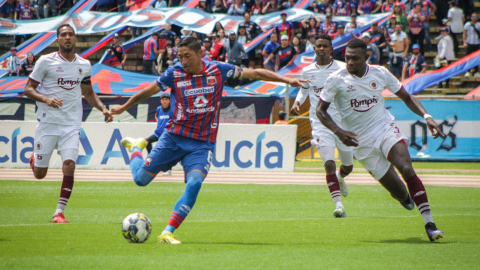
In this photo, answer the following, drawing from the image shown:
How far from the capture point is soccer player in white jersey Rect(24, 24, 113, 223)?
28.5 feet

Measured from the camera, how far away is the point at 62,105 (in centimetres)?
860

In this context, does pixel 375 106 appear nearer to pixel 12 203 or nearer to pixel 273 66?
pixel 12 203

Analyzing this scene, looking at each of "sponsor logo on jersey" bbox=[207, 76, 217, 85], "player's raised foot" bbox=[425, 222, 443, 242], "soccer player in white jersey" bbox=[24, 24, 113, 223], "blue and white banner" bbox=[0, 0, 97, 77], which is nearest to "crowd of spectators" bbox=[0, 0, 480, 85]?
"blue and white banner" bbox=[0, 0, 97, 77]

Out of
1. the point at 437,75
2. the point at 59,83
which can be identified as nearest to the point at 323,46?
the point at 59,83

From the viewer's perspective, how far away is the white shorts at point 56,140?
8.74 m

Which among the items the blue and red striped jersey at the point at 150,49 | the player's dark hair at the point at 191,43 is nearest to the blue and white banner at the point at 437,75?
the blue and red striped jersey at the point at 150,49

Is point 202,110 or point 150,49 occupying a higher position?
point 202,110

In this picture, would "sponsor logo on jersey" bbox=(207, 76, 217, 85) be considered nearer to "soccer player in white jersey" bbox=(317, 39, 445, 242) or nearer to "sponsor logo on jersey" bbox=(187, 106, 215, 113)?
"sponsor logo on jersey" bbox=(187, 106, 215, 113)

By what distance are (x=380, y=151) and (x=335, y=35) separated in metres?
17.4

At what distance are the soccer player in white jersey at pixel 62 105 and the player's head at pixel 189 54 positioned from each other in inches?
88.9

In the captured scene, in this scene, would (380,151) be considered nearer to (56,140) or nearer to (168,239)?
(168,239)

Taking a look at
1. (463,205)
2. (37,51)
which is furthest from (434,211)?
(37,51)

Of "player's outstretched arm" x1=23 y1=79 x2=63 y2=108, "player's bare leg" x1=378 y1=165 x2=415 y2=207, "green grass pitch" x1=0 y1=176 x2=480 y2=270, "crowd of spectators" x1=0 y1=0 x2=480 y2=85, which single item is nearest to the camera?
"green grass pitch" x1=0 y1=176 x2=480 y2=270

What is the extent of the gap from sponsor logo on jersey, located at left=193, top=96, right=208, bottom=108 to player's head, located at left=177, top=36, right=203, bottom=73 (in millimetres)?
314
